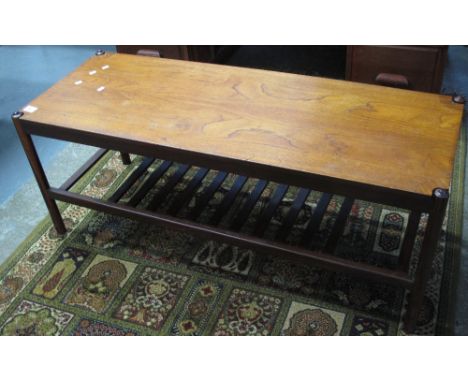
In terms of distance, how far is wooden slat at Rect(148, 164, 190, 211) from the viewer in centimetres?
214

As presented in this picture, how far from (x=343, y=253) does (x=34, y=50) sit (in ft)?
9.03

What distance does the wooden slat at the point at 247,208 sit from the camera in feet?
6.49

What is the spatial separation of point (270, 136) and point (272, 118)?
0.11 meters

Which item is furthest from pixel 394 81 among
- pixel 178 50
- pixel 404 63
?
pixel 178 50

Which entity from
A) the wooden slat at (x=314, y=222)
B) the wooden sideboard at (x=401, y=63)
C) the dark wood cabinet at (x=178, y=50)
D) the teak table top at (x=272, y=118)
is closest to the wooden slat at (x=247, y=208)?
the wooden slat at (x=314, y=222)

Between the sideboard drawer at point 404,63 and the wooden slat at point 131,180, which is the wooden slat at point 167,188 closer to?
the wooden slat at point 131,180

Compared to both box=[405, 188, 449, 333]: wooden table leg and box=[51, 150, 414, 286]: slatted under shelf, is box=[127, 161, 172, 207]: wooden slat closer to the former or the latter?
box=[51, 150, 414, 286]: slatted under shelf

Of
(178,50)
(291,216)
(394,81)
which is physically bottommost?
(291,216)

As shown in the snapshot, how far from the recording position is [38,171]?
1996 mm

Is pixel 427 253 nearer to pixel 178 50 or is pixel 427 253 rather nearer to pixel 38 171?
pixel 38 171

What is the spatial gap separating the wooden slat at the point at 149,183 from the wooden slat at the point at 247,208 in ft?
1.36

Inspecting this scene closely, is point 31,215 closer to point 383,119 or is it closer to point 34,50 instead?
point 383,119

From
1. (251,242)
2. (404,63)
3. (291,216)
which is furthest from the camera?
(404,63)

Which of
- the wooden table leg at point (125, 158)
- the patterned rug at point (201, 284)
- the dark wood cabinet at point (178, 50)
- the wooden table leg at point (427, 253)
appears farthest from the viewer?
the dark wood cabinet at point (178, 50)
